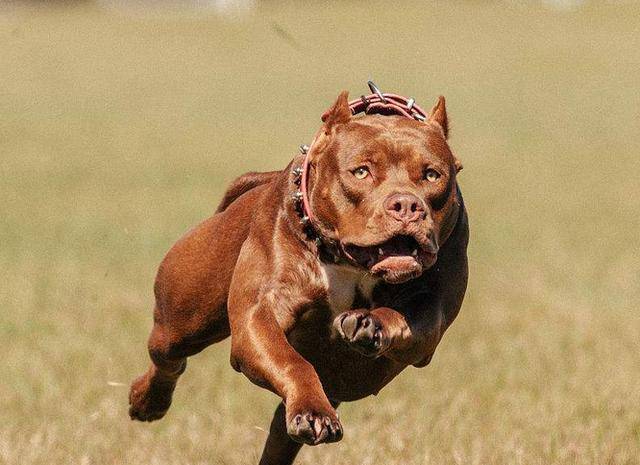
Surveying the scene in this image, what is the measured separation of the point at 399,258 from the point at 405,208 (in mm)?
164

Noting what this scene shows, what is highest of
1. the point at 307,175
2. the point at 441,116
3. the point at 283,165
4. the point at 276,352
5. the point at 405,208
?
the point at 405,208

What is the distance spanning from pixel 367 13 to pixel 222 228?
45.7 m

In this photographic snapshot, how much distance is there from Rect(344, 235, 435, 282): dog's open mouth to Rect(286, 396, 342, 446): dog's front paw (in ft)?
1.55

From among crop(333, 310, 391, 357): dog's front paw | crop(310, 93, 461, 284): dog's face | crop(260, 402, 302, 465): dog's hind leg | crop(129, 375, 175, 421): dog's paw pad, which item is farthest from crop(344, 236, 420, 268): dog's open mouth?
crop(129, 375, 175, 421): dog's paw pad

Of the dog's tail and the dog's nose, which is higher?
the dog's nose

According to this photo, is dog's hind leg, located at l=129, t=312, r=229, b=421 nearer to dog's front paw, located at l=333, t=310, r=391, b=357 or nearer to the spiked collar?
the spiked collar

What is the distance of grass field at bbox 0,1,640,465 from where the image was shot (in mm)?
7695

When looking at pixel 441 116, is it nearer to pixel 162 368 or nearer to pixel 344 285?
pixel 344 285

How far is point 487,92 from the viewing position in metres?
35.2

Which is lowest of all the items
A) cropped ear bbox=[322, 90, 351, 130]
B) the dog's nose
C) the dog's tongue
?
the dog's tongue

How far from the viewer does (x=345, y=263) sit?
5.11 metres

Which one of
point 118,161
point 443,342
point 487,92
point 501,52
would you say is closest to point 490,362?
point 443,342

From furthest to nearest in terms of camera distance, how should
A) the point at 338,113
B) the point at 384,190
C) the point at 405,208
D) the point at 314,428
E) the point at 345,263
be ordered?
1. the point at 338,113
2. the point at 345,263
3. the point at 384,190
4. the point at 405,208
5. the point at 314,428

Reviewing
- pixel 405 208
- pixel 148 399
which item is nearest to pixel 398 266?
pixel 405 208
